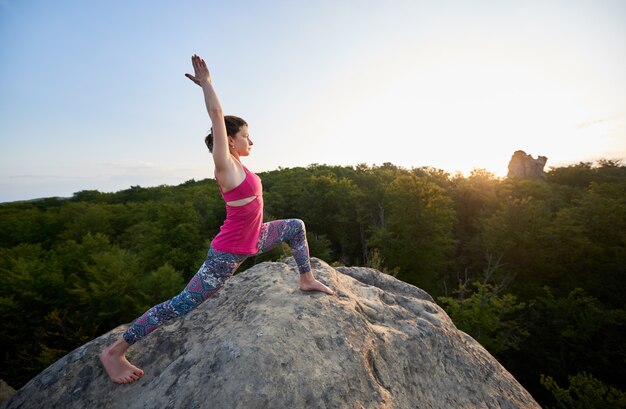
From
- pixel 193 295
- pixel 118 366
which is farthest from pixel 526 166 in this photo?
pixel 118 366

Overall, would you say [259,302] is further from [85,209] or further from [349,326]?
[85,209]

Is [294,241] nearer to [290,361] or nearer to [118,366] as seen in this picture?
[290,361]

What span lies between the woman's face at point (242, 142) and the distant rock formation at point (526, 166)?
66.5m

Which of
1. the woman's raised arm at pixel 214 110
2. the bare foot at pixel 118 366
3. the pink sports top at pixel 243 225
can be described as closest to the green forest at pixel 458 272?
the pink sports top at pixel 243 225

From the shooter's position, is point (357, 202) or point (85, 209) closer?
point (357, 202)

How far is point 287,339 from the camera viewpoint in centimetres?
242

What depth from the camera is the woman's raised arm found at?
2010 millimetres

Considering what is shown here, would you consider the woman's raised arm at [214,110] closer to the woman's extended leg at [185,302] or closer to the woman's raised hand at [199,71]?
the woman's raised hand at [199,71]

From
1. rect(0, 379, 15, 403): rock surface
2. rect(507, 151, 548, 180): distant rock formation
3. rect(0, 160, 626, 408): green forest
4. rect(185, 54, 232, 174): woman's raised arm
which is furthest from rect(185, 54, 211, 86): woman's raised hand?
rect(507, 151, 548, 180): distant rock formation

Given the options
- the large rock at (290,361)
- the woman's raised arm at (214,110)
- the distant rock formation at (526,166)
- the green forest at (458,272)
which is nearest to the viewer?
the woman's raised arm at (214,110)

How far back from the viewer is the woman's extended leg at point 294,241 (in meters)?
2.90

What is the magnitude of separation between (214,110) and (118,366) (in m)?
2.52

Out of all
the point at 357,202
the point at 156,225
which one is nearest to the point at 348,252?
the point at 357,202

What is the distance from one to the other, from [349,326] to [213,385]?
4.23 feet
